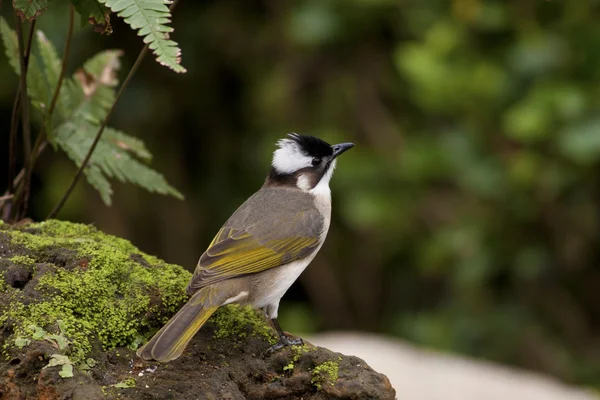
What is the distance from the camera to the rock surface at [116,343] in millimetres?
3240

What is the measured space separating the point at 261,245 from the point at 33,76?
4.91ft

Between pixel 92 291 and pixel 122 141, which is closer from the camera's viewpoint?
pixel 92 291

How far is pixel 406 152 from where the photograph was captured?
Result: 835 cm

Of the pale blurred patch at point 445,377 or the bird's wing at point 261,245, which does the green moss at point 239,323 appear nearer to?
the bird's wing at point 261,245

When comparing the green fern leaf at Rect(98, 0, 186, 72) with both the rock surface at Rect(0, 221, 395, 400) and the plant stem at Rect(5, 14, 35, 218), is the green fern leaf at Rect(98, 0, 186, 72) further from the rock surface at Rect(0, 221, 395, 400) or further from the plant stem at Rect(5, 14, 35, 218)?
the rock surface at Rect(0, 221, 395, 400)

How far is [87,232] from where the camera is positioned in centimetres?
436

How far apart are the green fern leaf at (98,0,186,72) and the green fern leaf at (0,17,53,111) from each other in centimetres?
112

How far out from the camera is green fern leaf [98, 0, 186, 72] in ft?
11.5

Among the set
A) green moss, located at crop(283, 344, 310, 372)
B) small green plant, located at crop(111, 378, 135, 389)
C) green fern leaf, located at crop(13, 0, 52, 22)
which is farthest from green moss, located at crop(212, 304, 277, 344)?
green fern leaf, located at crop(13, 0, 52, 22)

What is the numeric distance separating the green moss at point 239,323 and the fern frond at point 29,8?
5.07ft

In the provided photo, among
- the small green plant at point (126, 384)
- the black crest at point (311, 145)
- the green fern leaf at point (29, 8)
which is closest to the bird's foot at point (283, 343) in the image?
the small green plant at point (126, 384)

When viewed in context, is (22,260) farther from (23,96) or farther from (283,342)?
(283,342)

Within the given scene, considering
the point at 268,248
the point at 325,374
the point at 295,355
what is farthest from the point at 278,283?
the point at 325,374

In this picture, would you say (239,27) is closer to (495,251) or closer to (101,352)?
(495,251)
